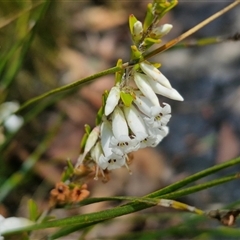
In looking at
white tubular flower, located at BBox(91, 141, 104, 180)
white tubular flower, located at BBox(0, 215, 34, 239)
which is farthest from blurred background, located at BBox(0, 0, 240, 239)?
white tubular flower, located at BBox(91, 141, 104, 180)

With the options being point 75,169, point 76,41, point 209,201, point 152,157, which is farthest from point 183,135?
point 75,169

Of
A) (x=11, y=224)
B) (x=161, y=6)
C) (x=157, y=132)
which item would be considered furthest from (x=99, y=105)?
(x=161, y=6)

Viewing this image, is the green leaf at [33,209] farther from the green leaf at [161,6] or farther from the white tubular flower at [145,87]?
the green leaf at [161,6]

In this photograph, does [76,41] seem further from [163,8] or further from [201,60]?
[163,8]

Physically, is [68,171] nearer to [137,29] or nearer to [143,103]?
[143,103]

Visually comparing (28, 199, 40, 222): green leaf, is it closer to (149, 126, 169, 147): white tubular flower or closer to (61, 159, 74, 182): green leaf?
(61, 159, 74, 182): green leaf
